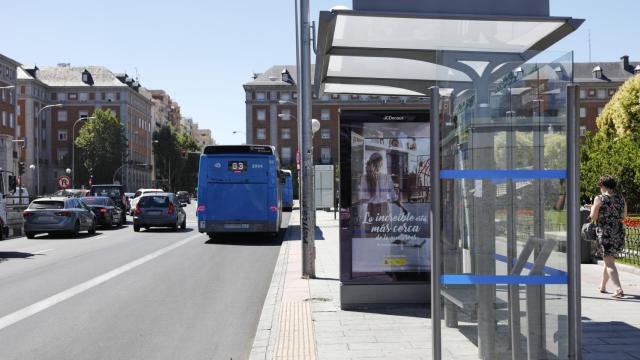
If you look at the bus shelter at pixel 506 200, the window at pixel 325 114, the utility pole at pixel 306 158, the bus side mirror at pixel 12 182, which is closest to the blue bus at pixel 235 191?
the bus side mirror at pixel 12 182

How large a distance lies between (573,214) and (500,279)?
666mm

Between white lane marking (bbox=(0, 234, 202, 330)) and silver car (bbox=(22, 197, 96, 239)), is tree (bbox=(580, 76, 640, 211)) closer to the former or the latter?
silver car (bbox=(22, 197, 96, 239))

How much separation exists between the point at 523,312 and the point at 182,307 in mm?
5519

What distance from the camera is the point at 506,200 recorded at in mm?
5004

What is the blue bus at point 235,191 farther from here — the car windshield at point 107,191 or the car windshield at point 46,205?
the car windshield at point 107,191

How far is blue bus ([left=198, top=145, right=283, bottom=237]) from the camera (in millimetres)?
21312

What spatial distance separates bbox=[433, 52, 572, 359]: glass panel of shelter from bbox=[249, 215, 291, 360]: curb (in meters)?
2.05

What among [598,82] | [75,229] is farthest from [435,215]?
[598,82]

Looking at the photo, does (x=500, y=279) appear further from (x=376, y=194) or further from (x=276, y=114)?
(x=276, y=114)

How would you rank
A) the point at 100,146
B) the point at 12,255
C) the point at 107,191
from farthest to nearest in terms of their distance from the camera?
the point at 100,146
the point at 107,191
the point at 12,255

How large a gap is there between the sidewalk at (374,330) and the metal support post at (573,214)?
1.16m

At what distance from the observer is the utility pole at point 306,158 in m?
11.8

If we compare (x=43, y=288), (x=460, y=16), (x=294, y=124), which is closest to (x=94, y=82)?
(x=294, y=124)

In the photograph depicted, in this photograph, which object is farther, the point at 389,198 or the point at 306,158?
the point at 306,158
